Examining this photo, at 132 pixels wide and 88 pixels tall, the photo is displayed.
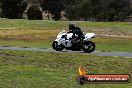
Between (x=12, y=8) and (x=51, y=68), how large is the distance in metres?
67.6

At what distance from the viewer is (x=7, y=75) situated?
17234 millimetres

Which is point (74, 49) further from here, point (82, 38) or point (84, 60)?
point (84, 60)

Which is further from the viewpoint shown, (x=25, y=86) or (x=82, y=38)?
(x=82, y=38)

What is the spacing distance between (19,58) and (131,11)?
8306 centimetres

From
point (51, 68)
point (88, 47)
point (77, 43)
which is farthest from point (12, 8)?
point (51, 68)

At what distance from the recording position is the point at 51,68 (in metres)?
19.9

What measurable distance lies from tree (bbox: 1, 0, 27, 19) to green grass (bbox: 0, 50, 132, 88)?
61956mm

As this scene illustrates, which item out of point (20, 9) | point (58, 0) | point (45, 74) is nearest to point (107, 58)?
point (45, 74)

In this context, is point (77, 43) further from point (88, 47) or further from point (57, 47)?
point (57, 47)

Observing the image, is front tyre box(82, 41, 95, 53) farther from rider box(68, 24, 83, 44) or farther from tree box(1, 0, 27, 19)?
tree box(1, 0, 27, 19)

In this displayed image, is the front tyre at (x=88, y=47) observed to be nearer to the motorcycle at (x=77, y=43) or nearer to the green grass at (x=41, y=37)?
the motorcycle at (x=77, y=43)

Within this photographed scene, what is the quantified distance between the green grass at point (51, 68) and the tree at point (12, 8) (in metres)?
62.0

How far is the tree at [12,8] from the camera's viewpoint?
3402 inches

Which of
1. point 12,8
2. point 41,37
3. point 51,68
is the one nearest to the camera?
point 51,68
